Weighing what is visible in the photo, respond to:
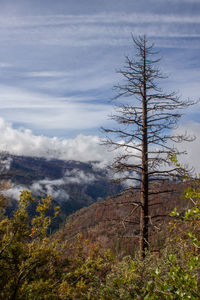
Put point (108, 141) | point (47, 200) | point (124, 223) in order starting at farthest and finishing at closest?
point (108, 141), point (124, 223), point (47, 200)

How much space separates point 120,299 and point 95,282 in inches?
31.3

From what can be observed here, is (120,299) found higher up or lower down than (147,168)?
lower down

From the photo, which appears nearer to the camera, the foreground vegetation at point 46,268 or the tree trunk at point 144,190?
the foreground vegetation at point 46,268

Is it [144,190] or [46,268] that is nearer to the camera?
[46,268]

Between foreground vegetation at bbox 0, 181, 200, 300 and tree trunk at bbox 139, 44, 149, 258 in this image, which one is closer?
foreground vegetation at bbox 0, 181, 200, 300

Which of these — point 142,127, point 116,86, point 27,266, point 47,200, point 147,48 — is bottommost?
point 27,266

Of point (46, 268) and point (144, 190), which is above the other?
point (144, 190)

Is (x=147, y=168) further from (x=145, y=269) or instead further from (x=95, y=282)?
(x=95, y=282)

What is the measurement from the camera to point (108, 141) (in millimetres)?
10438

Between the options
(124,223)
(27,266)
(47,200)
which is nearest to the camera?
(27,266)

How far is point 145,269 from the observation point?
6062 mm

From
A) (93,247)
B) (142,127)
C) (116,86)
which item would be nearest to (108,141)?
(142,127)

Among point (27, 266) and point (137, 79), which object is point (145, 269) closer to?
point (27, 266)

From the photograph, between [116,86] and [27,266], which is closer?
[27,266]
